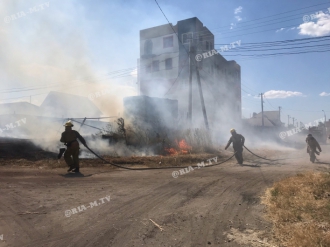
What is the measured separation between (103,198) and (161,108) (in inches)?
720

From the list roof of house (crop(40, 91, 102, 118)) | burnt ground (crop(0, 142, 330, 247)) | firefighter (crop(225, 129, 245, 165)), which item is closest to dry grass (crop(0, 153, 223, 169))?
firefighter (crop(225, 129, 245, 165))

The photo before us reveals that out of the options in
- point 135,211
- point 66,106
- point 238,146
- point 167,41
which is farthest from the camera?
point 167,41

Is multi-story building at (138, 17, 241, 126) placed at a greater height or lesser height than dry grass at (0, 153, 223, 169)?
greater

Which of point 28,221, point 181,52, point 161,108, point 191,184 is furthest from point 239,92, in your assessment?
point 28,221

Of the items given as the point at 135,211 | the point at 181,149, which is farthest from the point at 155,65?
the point at 135,211

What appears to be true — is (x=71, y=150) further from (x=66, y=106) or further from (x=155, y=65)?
(x=155, y=65)

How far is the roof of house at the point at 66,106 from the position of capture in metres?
32.8

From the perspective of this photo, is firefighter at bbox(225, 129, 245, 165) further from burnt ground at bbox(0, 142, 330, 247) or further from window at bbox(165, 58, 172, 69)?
window at bbox(165, 58, 172, 69)

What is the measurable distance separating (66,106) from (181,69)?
17.1 m

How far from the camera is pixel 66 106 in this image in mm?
33344

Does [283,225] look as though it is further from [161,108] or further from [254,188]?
[161,108]

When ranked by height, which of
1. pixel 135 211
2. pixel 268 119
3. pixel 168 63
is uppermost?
pixel 168 63

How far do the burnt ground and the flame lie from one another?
7.37 m

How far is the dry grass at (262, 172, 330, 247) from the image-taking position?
3121 millimetres
